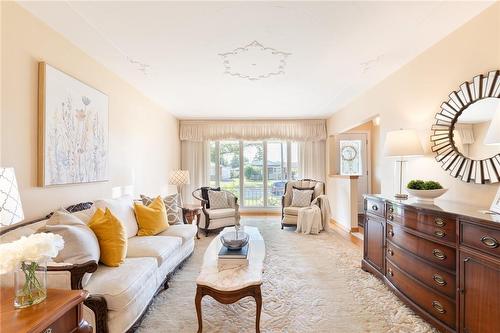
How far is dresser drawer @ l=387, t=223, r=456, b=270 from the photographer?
1802 mm

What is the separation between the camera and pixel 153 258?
2.32 meters

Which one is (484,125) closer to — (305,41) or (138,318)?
(305,41)

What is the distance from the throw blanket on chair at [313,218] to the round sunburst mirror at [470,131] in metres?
2.54

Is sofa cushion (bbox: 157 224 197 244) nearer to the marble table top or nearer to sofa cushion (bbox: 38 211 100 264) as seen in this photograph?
the marble table top

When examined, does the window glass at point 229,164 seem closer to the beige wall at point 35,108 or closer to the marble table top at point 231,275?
the beige wall at point 35,108

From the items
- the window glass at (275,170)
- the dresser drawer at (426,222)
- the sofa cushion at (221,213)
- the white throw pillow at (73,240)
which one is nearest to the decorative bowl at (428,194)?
the dresser drawer at (426,222)

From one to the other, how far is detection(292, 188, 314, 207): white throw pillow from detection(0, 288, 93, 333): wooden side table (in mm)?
4256

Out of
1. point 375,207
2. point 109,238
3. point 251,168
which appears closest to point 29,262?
point 109,238

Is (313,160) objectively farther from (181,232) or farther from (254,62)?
(181,232)

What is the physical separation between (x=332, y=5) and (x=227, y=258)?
2268 mm

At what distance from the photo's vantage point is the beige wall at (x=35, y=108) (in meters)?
1.80

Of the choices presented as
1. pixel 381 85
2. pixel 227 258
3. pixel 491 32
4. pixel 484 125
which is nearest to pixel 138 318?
pixel 227 258

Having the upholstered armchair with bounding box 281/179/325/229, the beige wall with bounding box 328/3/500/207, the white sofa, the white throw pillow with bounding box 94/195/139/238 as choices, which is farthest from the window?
the white sofa

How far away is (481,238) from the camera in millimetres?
1557
